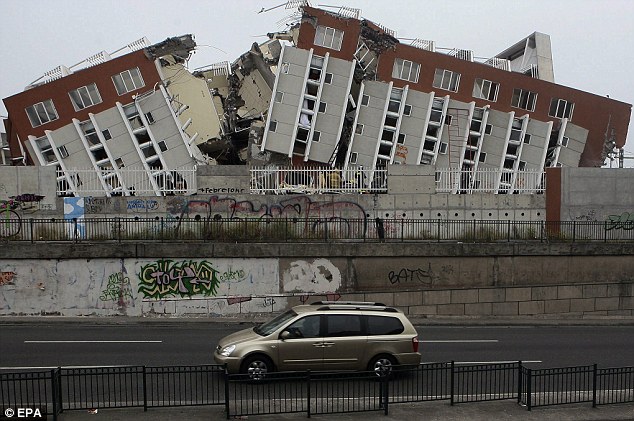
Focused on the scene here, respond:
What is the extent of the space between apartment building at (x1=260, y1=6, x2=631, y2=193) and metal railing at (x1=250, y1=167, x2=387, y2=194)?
8658 mm

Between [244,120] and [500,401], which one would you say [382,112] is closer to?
[244,120]

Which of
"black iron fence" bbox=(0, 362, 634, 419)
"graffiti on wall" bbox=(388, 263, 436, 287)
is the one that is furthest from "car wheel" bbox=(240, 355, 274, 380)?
"graffiti on wall" bbox=(388, 263, 436, 287)

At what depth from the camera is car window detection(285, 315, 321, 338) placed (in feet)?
40.3

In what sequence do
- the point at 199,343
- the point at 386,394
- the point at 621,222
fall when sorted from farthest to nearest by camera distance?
the point at 621,222, the point at 199,343, the point at 386,394

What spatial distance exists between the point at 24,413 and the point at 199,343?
6.86 metres

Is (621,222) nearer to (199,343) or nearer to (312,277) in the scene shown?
(312,277)

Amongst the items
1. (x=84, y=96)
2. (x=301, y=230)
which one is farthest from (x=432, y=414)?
(x=84, y=96)

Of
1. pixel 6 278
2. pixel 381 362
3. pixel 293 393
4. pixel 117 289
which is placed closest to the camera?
pixel 293 393

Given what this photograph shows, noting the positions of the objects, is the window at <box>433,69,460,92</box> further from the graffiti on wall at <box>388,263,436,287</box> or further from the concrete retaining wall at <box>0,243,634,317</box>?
the graffiti on wall at <box>388,263,436,287</box>

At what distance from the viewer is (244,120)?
4138cm

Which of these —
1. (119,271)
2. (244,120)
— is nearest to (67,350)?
(119,271)

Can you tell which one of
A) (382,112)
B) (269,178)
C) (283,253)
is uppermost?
(382,112)

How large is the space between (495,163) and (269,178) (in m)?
17.3

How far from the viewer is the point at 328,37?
1342 inches
